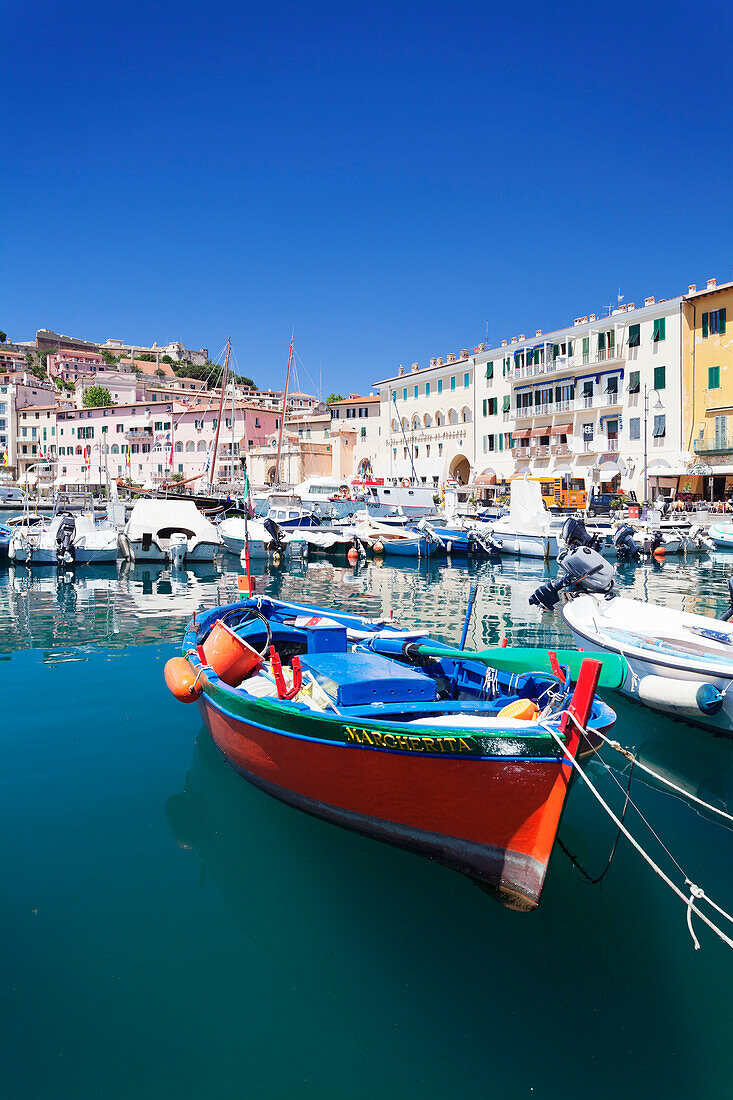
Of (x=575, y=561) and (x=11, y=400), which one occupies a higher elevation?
(x=11, y=400)

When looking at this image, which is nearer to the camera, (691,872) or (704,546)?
(691,872)

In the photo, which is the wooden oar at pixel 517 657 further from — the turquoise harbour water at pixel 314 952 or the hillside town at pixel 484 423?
the hillside town at pixel 484 423

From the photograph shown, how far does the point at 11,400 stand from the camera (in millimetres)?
92250

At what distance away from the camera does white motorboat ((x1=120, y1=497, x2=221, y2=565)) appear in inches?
1259

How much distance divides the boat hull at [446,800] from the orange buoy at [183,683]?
157 centimetres

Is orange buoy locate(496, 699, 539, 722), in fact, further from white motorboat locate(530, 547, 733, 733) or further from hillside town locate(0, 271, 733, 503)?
hillside town locate(0, 271, 733, 503)

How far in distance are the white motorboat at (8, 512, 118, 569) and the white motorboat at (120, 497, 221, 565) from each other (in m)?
0.94

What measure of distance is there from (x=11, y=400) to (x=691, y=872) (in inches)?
4042

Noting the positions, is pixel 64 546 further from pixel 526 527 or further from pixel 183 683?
pixel 183 683

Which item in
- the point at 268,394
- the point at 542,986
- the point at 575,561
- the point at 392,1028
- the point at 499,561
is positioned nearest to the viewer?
the point at 392,1028

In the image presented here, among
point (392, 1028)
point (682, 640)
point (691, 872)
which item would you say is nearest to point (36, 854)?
point (392, 1028)

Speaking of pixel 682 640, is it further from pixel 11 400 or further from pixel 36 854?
pixel 11 400

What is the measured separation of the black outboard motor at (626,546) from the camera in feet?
111

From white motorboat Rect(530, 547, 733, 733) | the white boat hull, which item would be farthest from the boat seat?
the white boat hull
